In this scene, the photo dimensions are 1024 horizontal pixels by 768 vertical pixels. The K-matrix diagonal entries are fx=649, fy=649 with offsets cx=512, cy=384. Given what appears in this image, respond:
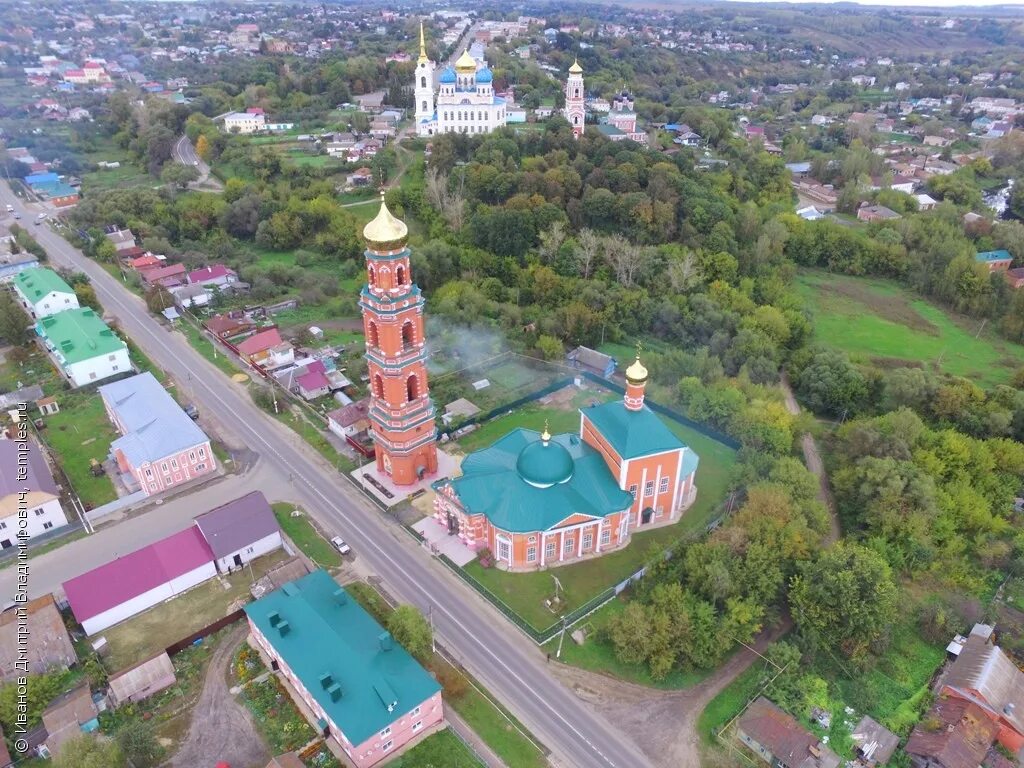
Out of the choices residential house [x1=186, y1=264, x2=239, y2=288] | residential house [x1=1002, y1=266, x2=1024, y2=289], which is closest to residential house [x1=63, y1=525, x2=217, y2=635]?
residential house [x1=186, y1=264, x2=239, y2=288]

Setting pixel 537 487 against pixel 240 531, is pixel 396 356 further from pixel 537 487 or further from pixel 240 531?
pixel 240 531

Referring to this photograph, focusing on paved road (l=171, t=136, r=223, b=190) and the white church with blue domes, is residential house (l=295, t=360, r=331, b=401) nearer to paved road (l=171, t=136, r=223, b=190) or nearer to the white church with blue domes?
the white church with blue domes

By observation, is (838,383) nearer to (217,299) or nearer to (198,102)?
(217,299)

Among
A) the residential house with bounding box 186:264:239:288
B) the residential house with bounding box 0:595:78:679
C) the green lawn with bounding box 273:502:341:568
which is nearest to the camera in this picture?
the residential house with bounding box 0:595:78:679

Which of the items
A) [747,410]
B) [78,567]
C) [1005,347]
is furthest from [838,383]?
[78,567]

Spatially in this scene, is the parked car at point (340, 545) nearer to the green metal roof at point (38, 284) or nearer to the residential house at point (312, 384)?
the residential house at point (312, 384)

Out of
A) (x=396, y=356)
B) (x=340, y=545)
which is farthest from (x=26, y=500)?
(x=396, y=356)

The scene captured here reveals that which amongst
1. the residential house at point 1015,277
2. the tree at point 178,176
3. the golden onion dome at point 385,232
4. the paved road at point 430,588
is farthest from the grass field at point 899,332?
the tree at point 178,176
